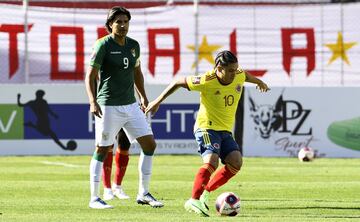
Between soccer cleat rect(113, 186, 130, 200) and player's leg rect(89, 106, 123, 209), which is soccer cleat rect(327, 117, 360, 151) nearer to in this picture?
soccer cleat rect(113, 186, 130, 200)

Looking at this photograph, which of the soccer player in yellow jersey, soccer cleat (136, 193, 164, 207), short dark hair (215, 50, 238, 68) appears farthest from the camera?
soccer cleat (136, 193, 164, 207)

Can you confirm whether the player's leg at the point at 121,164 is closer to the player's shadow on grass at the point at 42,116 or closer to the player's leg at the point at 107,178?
the player's leg at the point at 107,178

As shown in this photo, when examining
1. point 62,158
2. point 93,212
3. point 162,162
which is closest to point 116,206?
point 93,212

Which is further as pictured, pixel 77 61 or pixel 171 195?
pixel 77 61

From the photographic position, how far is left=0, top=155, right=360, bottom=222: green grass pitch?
11.2 metres

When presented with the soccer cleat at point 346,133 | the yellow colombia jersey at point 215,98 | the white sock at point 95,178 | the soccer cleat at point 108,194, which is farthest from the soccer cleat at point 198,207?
the soccer cleat at point 346,133

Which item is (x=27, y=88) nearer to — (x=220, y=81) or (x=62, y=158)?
(x=62, y=158)

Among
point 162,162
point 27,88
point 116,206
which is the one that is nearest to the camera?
point 116,206

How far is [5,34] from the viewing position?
1064 inches

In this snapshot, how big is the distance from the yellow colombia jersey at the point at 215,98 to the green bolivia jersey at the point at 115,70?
0.85 meters

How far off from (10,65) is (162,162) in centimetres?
717

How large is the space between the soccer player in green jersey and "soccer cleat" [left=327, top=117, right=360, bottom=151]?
11394 mm

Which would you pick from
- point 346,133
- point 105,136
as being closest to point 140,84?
point 105,136

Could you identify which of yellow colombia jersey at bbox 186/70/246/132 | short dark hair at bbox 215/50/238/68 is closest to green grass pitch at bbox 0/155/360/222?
yellow colombia jersey at bbox 186/70/246/132
